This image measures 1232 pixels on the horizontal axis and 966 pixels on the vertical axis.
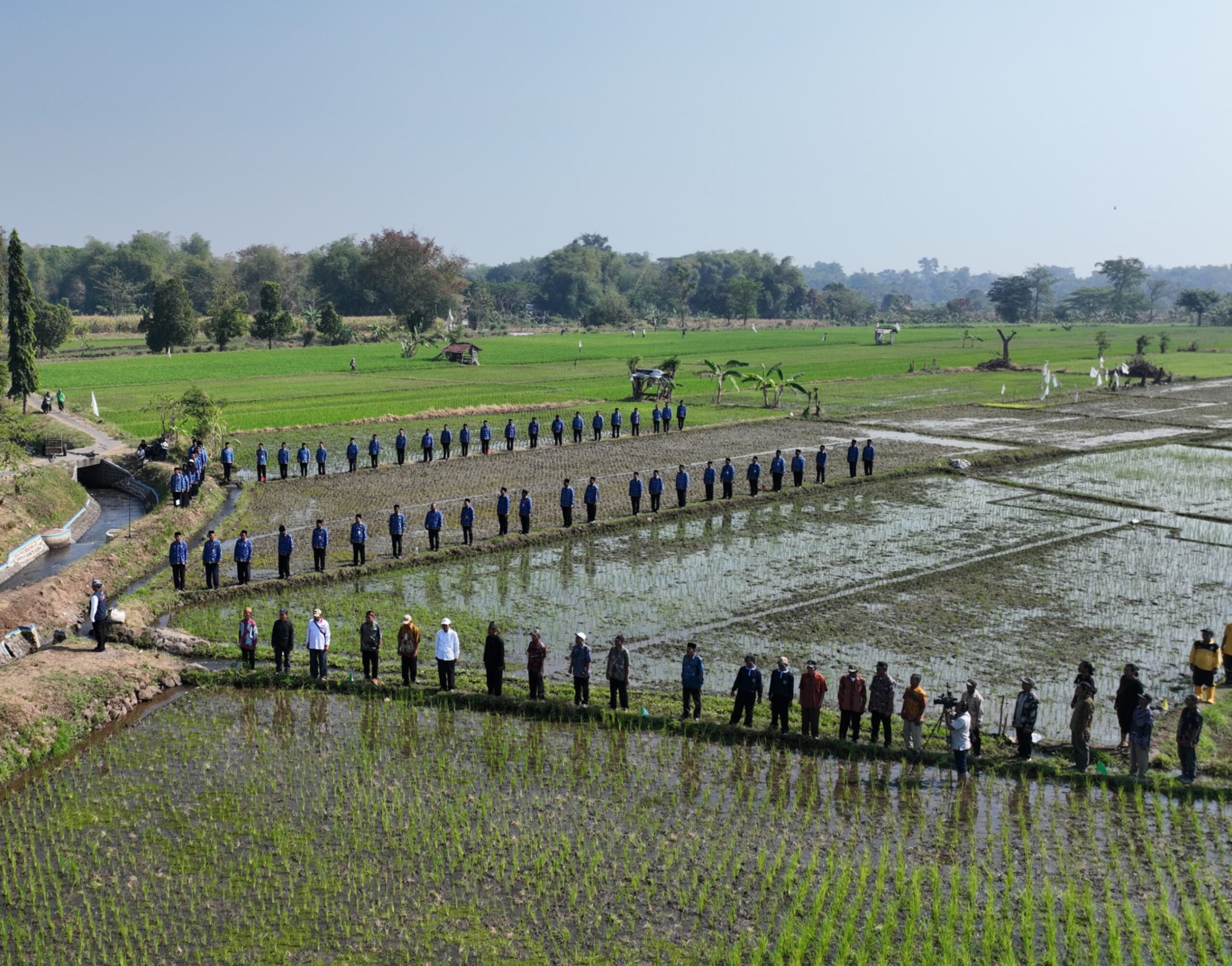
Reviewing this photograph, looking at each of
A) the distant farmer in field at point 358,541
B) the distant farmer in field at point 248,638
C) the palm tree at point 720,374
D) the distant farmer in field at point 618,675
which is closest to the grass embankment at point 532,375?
the palm tree at point 720,374

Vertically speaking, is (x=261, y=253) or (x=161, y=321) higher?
(x=261, y=253)

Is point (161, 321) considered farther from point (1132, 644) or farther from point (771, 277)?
point (771, 277)

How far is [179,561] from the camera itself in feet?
64.8

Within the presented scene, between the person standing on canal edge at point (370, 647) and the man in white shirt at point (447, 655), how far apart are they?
86cm

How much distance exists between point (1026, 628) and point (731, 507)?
34.3 ft

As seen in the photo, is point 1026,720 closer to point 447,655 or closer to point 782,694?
point 782,694

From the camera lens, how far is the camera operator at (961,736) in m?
13.0

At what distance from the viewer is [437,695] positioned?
15.6 meters

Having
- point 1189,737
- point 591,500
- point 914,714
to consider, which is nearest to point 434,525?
point 591,500

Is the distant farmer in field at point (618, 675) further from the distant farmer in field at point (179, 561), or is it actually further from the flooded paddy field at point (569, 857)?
the distant farmer in field at point (179, 561)

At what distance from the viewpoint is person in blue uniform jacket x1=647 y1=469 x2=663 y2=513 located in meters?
26.4

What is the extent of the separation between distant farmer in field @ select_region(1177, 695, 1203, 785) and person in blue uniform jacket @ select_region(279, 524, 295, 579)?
14498 mm

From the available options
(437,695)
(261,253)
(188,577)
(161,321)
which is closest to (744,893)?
(437,695)

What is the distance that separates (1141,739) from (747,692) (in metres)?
4.59
